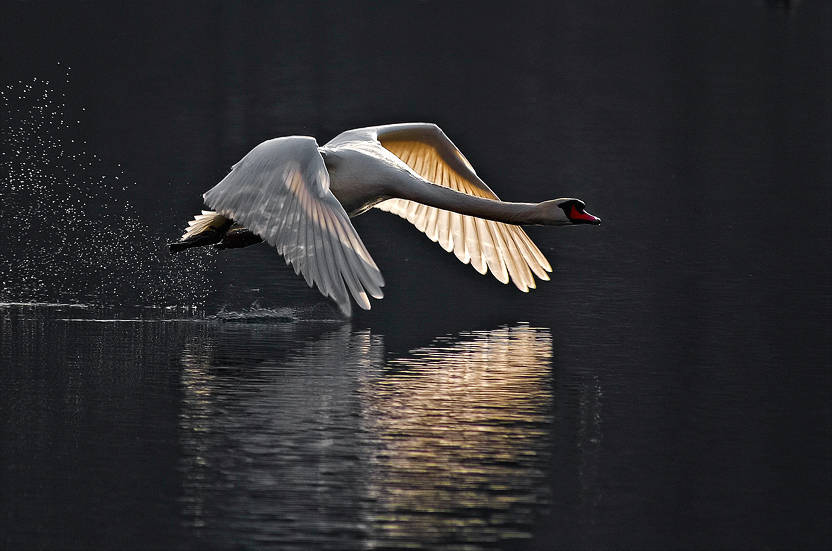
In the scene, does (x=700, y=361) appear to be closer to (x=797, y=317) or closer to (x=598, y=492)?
(x=797, y=317)

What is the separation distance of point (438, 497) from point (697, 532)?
4.02ft

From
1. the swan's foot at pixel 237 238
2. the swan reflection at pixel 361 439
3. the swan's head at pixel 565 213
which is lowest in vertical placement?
the swan reflection at pixel 361 439

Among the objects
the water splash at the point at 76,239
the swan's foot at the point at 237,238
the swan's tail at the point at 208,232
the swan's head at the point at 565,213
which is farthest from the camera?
the water splash at the point at 76,239

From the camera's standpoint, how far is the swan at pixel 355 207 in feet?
34.5

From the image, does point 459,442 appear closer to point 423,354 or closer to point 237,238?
point 423,354

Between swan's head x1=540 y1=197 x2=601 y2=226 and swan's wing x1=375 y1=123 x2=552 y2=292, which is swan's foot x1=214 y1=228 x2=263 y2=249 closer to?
swan's wing x1=375 y1=123 x2=552 y2=292

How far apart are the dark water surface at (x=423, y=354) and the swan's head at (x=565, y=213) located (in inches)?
36.7

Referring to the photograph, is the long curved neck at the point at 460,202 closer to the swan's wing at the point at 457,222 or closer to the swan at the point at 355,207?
the swan at the point at 355,207

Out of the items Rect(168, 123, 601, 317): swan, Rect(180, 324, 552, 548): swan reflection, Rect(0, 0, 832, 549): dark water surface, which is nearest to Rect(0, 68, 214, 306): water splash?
Rect(0, 0, 832, 549): dark water surface

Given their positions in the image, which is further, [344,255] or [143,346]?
[143,346]

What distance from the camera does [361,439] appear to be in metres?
9.41

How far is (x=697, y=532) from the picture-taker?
8.14m

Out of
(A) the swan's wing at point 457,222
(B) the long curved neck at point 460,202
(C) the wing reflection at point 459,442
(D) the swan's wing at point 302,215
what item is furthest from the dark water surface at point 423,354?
(B) the long curved neck at point 460,202

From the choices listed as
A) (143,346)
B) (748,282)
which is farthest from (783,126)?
(143,346)
